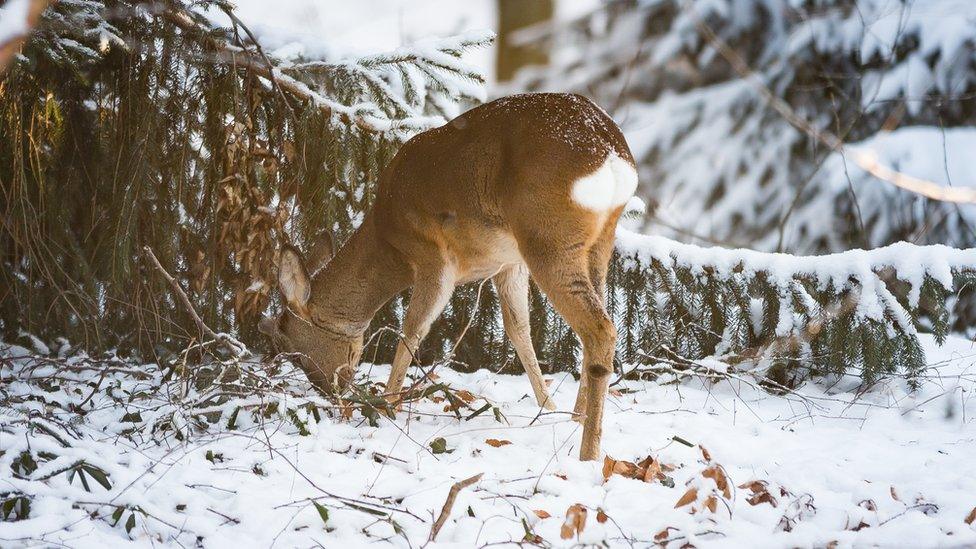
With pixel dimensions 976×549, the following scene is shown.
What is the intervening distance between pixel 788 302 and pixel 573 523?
303 cm

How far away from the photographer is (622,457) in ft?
12.0

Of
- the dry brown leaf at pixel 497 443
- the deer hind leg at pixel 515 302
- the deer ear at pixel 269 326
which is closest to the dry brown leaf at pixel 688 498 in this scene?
the dry brown leaf at pixel 497 443

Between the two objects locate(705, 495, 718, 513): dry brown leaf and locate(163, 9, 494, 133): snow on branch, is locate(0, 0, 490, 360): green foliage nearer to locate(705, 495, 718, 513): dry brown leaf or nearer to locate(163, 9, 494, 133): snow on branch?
locate(163, 9, 494, 133): snow on branch

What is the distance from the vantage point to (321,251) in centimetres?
502

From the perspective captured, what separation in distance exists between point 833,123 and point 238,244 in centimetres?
497

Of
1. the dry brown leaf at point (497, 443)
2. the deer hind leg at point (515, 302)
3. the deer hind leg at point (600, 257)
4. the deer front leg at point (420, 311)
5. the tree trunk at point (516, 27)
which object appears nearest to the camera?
the tree trunk at point (516, 27)

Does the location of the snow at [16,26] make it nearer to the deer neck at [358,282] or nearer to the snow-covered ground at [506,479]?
the snow-covered ground at [506,479]

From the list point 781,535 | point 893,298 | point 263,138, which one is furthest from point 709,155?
point 263,138

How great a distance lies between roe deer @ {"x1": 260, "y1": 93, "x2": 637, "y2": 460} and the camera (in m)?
3.81

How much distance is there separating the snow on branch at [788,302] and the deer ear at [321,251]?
6.06 ft

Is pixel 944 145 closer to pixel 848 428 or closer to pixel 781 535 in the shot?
pixel 848 428

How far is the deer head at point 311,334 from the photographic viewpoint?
4.88 meters

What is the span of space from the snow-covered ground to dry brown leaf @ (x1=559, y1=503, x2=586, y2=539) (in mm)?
17

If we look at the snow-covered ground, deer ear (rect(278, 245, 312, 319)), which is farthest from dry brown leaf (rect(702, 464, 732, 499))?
deer ear (rect(278, 245, 312, 319))
